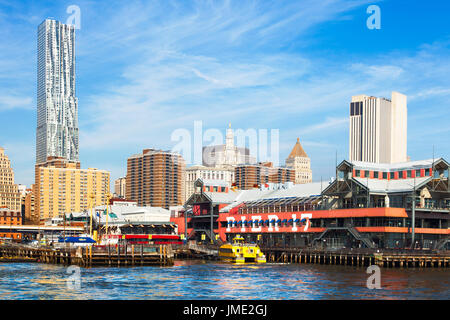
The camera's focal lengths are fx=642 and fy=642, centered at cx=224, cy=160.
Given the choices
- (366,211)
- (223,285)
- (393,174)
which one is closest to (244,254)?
(366,211)

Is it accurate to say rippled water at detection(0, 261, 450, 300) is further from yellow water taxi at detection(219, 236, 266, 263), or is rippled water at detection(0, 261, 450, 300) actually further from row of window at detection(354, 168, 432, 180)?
row of window at detection(354, 168, 432, 180)

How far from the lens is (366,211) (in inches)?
5064

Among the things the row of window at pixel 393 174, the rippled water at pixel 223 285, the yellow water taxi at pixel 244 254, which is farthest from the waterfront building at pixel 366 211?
the rippled water at pixel 223 285

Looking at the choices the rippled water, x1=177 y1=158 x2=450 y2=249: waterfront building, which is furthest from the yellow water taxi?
the rippled water

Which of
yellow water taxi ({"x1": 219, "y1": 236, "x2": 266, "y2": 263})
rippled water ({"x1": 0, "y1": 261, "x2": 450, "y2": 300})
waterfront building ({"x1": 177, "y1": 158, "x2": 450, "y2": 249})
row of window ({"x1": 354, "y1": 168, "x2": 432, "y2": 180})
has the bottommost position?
yellow water taxi ({"x1": 219, "y1": 236, "x2": 266, "y2": 263})

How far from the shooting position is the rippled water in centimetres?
6381

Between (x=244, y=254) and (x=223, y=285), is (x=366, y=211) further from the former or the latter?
(x=223, y=285)

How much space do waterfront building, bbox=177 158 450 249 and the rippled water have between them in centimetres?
2853

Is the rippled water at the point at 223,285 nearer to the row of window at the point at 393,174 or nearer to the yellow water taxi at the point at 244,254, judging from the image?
the yellow water taxi at the point at 244,254

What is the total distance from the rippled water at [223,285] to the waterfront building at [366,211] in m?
28.5

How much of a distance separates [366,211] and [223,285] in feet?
200

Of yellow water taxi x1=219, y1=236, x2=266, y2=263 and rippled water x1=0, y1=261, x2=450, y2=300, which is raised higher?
rippled water x1=0, y1=261, x2=450, y2=300

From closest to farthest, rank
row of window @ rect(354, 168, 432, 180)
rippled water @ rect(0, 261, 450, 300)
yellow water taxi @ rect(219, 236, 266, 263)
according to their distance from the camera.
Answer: rippled water @ rect(0, 261, 450, 300), yellow water taxi @ rect(219, 236, 266, 263), row of window @ rect(354, 168, 432, 180)

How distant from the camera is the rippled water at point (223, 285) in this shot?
209 ft
